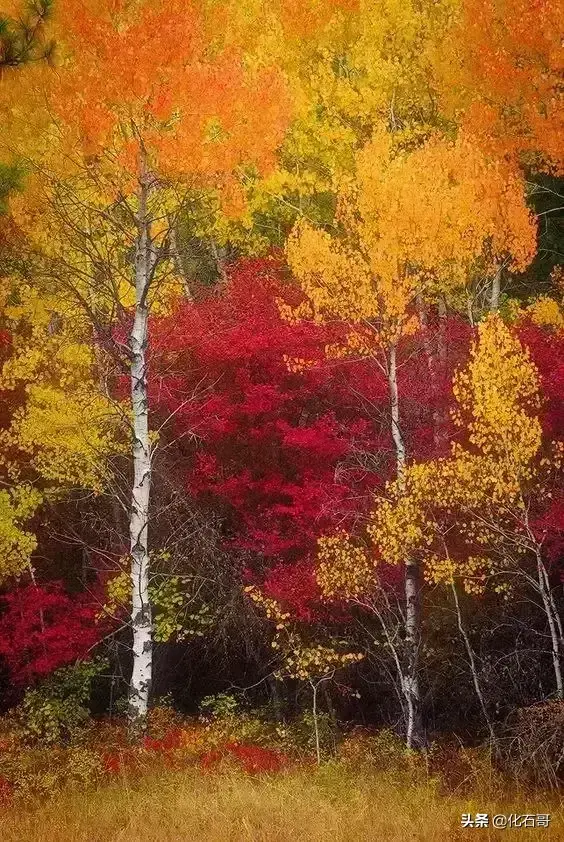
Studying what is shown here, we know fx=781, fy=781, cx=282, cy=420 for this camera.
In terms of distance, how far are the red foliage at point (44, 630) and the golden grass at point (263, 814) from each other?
6189 mm

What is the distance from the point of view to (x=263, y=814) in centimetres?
678

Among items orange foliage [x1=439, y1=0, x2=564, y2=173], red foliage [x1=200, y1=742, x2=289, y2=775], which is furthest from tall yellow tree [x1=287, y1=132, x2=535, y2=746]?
orange foliage [x1=439, y1=0, x2=564, y2=173]

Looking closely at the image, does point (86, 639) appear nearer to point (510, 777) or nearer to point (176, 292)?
point (176, 292)

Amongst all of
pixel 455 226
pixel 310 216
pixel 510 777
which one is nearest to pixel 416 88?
pixel 310 216

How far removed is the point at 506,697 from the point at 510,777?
5.35m

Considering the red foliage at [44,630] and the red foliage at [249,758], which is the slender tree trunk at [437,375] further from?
the red foliage at [44,630]

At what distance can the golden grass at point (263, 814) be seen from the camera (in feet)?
19.9

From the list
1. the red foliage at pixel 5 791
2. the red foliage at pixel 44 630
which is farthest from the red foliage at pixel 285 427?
the red foliage at pixel 5 791

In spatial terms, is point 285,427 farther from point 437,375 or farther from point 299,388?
point 437,375

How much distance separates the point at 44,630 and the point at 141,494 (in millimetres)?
4995

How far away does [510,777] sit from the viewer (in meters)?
7.45

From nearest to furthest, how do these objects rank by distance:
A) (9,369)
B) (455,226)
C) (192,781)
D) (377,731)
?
(192,781) < (455,226) < (377,731) < (9,369)

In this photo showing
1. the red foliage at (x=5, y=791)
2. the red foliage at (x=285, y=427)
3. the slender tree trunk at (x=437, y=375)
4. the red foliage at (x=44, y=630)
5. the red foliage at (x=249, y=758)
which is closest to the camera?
the red foliage at (x=5, y=791)

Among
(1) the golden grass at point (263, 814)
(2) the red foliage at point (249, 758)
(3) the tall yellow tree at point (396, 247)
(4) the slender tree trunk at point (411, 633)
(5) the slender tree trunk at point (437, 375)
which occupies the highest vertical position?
(3) the tall yellow tree at point (396, 247)
